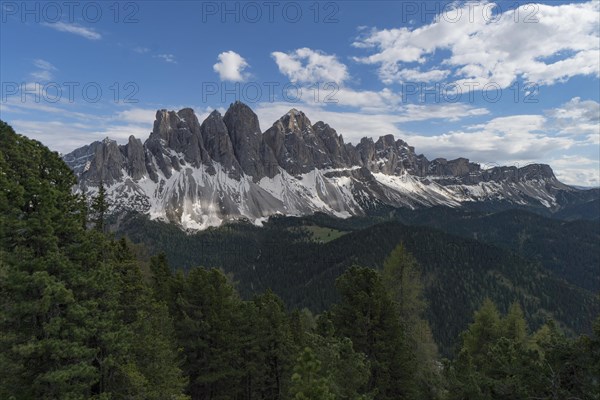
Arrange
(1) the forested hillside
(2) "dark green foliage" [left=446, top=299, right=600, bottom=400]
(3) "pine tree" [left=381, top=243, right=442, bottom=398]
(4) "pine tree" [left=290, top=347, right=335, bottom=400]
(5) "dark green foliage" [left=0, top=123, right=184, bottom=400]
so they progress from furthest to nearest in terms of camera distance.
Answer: (3) "pine tree" [left=381, top=243, right=442, bottom=398]
(1) the forested hillside
(5) "dark green foliage" [left=0, top=123, right=184, bottom=400]
(4) "pine tree" [left=290, top=347, right=335, bottom=400]
(2) "dark green foliage" [left=446, top=299, right=600, bottom=400]

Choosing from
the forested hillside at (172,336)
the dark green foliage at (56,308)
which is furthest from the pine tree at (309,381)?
the dark green foliage at (56,308)

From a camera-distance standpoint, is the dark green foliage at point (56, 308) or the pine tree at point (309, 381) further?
the dark green foliage at point (56, 308)

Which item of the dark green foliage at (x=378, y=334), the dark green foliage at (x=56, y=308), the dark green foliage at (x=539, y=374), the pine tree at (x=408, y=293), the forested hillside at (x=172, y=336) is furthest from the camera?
the pine tree at (x=408, y=293)

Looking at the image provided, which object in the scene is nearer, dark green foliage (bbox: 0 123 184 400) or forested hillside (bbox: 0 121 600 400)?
dark green foliage (bbox: 0 123 184 400)

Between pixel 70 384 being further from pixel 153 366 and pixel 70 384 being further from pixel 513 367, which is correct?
pixel 513 367

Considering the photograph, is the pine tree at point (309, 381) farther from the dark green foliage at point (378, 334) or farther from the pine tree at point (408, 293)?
the pine tree at point (408, 293)

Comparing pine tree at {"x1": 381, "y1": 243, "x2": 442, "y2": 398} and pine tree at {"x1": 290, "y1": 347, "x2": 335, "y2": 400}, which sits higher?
pine tree at {"x1": 290, "y1": 347, "x2": 335, "y2": 400}

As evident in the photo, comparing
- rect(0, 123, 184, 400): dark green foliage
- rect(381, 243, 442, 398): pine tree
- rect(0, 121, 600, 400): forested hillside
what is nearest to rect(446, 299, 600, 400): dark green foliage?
rect(0, 121, 600, 400): forested hillside

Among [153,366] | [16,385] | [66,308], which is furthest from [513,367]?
[16,385]

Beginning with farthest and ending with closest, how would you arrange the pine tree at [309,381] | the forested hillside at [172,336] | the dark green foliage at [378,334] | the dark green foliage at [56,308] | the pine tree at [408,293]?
the pine tree at [408,293]
the dark green foliage at [378,334]
the forested hillside at [172,336]
the dark green foliage at [56,308]
the pine tree at [309,381]

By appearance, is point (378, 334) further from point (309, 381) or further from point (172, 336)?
point (172, 336)

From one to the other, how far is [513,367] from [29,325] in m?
21.1

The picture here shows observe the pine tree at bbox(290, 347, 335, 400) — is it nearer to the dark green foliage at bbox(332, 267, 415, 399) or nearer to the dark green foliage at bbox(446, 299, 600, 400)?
the dark green foliage at bbox(446, 299, 600, 400)

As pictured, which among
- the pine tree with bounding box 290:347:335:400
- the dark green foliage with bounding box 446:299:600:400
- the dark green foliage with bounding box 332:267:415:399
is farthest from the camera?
the dark green foliage with bounding box 332:267:415:399
